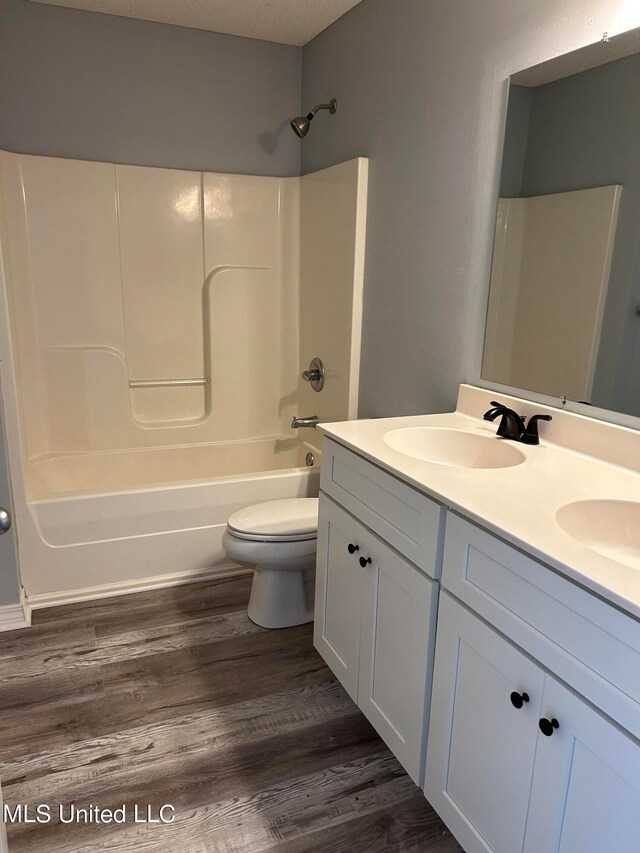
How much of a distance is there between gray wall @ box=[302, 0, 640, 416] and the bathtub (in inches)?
27.1

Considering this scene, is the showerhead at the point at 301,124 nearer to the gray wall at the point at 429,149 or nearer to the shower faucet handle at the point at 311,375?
the gray wall at the point at 429,149

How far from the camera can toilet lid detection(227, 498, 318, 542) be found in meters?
2.20

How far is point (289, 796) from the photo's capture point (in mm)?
1601

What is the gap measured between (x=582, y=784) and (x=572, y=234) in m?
1.29

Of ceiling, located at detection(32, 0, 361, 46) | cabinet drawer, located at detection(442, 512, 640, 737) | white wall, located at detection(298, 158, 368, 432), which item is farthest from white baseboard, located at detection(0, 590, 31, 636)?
ceiling, located at detection(32, 0, 361, 46)

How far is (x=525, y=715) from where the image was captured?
109cm

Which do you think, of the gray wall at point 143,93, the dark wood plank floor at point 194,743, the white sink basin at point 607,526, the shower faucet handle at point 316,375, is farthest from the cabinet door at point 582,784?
the gray wall at point 143,93

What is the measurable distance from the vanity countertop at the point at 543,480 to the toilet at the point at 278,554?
571 mm

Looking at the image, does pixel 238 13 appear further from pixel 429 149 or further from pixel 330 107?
pixel 429 149

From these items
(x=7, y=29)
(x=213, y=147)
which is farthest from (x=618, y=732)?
(x=7, y=29)

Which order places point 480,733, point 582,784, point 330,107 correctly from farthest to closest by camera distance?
point 330,107
point 480,733
point 582,784

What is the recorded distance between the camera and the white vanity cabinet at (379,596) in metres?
1.40

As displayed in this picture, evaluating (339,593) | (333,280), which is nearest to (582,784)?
(339,593)

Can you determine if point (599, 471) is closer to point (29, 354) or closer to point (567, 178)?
point (567, 178)
